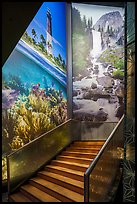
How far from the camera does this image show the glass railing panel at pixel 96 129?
887 centimetres

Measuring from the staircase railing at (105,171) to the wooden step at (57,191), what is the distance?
1.89 ft

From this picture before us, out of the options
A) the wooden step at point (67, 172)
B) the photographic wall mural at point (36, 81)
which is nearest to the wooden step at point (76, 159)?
the wooden step at point (67, 172)

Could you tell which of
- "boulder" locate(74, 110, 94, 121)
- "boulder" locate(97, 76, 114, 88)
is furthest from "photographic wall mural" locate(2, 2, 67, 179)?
"boulder" locate(97, 76, 114, 88)

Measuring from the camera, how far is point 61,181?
5254 mm

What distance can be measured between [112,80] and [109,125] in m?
1.96

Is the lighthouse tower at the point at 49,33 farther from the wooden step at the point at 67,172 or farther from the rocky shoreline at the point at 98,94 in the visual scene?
the wooden step at the point at 67,172

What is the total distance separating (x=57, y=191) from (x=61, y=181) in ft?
1.36

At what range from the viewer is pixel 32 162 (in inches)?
243

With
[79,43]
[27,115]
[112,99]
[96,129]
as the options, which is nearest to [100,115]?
[96,129]

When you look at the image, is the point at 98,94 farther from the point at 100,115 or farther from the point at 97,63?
the point at 97,63

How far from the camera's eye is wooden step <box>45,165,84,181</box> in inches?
206

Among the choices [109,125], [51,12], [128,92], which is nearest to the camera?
[128,92]

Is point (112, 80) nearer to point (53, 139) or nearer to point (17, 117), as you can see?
point (53, 139)

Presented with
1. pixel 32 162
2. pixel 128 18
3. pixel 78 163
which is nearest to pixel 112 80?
pixel 78 163
